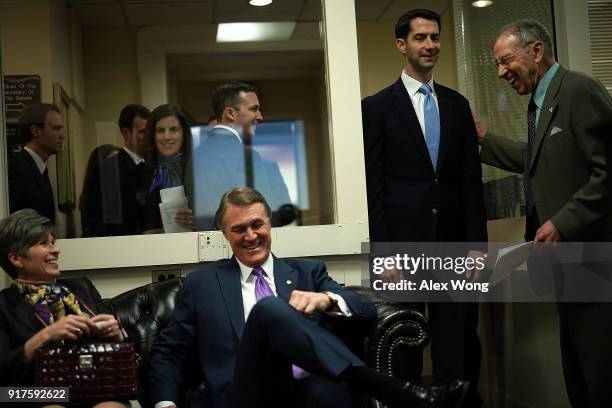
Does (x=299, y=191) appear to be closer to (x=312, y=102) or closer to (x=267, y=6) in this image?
(x=312, y=102)

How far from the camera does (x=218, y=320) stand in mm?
2701

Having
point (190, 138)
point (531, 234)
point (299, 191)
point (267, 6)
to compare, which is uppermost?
point (267, 6)

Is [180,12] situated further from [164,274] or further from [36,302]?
[36,302]

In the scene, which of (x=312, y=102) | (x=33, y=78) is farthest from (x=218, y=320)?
(x=33, y=78)

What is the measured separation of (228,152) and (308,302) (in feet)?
4.71

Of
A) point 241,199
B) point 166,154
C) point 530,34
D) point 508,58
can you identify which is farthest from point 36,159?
point 530,34

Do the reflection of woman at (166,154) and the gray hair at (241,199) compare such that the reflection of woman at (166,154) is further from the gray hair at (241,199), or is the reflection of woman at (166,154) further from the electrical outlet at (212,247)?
the gray hair at (241,199)

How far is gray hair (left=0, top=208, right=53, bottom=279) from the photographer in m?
2.61

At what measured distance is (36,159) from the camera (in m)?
3.64

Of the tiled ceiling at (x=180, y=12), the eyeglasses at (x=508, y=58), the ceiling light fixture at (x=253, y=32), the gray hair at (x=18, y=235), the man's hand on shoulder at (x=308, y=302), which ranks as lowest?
the man's hand on shoulder at (x=308, y=302)

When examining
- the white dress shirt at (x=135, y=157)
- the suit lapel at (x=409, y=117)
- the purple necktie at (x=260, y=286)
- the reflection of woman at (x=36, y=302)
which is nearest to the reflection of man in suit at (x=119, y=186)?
the white dress shirt at (x=135, y=157)

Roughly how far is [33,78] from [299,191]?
4.69 feet

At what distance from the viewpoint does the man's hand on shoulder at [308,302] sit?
8.07ft

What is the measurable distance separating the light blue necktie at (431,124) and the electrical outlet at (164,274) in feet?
4.35
